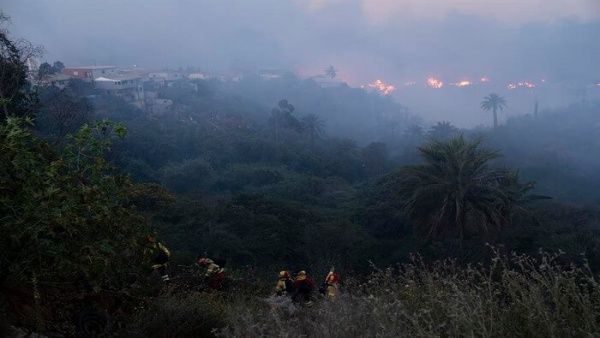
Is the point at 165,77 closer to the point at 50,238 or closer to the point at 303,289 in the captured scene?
the point at 303,289

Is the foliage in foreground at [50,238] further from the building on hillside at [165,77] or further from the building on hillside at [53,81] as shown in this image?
the building on hillside at [165,77]

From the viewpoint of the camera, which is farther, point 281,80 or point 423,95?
point 423,95

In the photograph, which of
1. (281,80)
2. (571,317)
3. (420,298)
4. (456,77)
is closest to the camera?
(571,317)

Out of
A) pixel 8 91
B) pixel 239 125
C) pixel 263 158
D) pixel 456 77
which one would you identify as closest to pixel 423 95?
pixel 456 77

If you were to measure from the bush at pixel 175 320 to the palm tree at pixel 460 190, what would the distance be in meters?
14.2

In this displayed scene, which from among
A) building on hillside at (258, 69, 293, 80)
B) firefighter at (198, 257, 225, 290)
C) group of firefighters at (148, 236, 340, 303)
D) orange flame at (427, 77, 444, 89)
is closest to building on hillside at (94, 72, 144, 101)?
building on hillside at (258, 69, 293, 80)

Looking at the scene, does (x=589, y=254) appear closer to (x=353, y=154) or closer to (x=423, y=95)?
(x=353, y=154)

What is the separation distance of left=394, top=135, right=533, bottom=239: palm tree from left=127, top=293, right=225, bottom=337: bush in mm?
14179

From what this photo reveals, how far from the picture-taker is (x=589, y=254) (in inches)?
637

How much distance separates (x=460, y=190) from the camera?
60.7 feet

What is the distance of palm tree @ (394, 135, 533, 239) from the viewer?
1839 centimetres

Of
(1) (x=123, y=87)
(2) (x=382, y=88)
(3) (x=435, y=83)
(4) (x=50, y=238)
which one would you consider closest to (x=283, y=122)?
(1) (x=123, y=87)

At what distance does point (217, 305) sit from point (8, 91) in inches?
366

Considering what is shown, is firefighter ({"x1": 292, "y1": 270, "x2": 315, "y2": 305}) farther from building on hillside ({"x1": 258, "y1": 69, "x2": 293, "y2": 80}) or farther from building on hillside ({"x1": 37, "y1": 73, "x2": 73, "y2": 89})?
building on hillside ({"x1": 258, "y1": 69, "x2": 293, "y2": 80})
